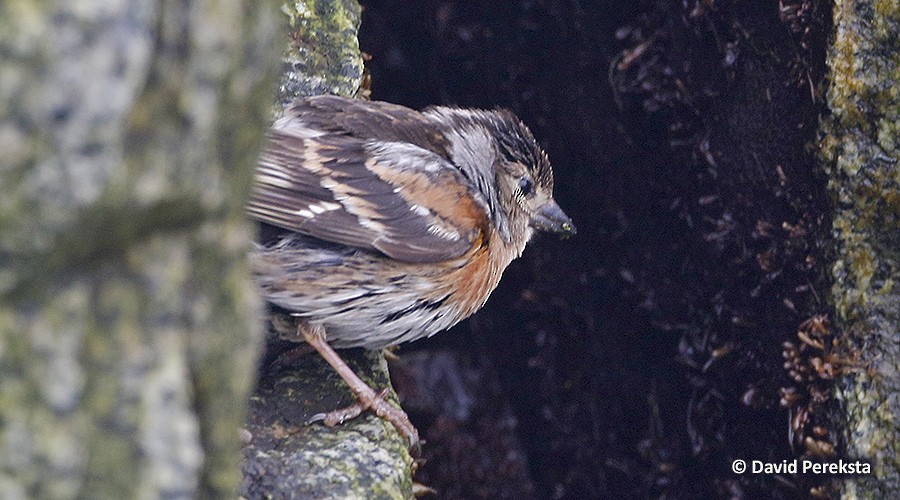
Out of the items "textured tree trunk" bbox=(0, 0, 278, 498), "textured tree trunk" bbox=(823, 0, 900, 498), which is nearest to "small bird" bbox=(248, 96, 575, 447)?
"textured tree trunk" bbox=(823, 0, 900, 498)

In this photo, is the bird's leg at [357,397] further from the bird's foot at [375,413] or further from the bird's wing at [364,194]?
the bird's wing at [364,194]

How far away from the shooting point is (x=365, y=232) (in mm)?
4367

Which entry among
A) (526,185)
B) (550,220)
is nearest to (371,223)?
A: (526,185)

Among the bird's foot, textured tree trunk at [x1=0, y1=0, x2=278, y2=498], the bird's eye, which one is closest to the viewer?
textured tree trunk at [x1=0, y1=0, x2=278, y2=498]

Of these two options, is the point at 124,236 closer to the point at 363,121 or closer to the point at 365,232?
the point at 365,232

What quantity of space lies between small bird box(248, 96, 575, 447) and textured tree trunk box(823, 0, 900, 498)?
5.88 feet

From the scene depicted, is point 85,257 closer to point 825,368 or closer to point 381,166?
point 381,166

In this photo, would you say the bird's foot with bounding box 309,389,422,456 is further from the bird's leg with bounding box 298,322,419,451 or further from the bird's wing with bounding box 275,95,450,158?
the bird's wing with bounding box 275,95,450,158

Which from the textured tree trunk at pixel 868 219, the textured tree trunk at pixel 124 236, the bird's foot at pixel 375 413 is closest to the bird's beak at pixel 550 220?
the textured tree trunk at pixel 868 219

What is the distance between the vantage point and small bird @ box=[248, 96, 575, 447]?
14.1 feet

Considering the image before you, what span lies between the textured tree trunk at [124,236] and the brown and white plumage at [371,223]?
2236 mm

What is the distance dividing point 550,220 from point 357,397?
171 cm

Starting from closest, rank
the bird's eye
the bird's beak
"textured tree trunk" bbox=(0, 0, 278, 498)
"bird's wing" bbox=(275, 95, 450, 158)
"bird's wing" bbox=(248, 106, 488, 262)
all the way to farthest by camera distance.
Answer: "textured tree trunk" bbox=(0, 0, 278, 498) → "bird's wing" bbox=(248, 106, 488, 262) → "bird's wing" bbox=(275, 95, 450, 158) → the bird's eye → the bird's beak

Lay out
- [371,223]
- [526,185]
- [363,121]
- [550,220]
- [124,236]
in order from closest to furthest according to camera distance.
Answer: [124,236] < [371,223] < [363,121] < [526,185] < [550,220]
